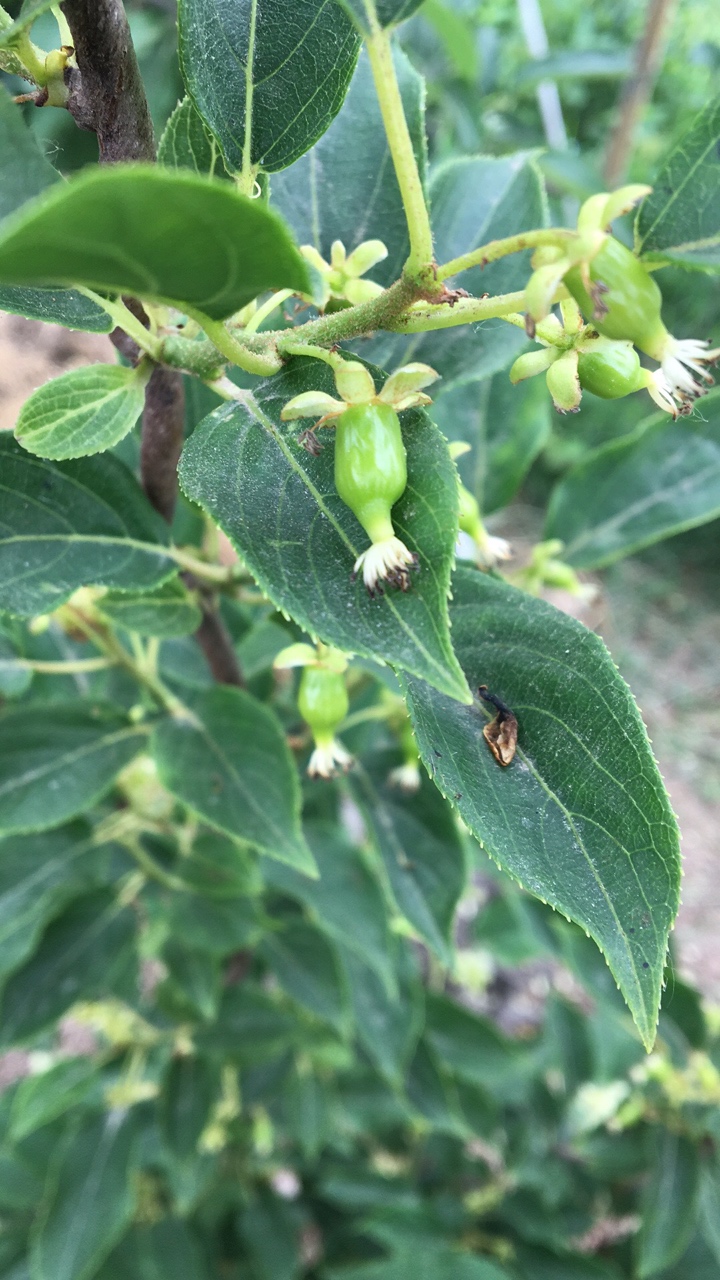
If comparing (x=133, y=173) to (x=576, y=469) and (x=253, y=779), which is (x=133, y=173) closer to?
(x=253, y=779)

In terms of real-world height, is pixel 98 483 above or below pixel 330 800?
above

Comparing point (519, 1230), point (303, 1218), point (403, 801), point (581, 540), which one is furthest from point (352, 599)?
point (303, 1218)

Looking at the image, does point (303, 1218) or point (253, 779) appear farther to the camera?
point (303, 1218)

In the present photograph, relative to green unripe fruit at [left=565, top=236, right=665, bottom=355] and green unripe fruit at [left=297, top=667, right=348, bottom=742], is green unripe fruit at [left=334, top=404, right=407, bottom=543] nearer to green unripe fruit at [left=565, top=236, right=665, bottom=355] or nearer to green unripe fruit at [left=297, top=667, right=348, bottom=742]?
green unripe fruit at [left=565, top=236, right=665, bottom=355]

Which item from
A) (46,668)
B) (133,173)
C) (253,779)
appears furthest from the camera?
(46,668)

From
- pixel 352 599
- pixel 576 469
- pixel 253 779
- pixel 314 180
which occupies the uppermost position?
pixel 314 180

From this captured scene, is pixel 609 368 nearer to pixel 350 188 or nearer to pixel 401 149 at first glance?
pixel 401 149

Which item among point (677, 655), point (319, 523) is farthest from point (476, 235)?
point (677, 655)
